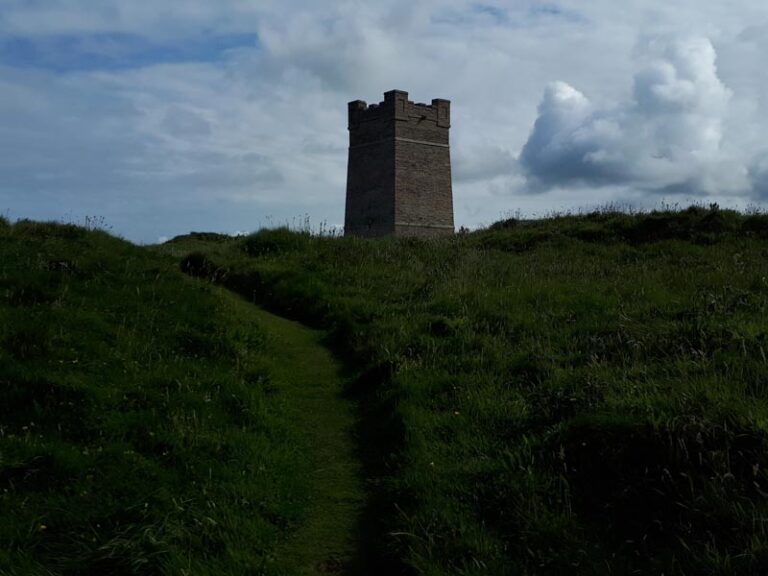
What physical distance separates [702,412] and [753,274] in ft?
23.9

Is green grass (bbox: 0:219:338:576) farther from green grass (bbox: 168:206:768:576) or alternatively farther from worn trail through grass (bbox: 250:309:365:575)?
green grass (bbox: 168:206:768:576)

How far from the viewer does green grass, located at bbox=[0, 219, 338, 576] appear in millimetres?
5727

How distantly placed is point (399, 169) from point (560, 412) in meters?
44.2

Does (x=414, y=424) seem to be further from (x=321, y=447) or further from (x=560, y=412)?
(x=560, y=412)

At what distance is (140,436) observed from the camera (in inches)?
287

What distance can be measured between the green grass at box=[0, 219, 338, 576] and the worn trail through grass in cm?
10

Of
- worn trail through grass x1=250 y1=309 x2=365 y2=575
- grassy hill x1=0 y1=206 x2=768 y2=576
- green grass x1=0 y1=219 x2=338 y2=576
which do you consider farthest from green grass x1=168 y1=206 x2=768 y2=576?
green grass x1=0 y1=219 x2=338 y2=576

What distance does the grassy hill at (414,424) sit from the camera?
557 centimetres

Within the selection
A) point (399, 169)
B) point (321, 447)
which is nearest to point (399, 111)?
point (399, 169)

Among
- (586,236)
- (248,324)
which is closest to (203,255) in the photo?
(248,324)

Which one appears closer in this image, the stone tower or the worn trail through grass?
the worn trail through grass

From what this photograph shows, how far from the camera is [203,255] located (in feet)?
60.1

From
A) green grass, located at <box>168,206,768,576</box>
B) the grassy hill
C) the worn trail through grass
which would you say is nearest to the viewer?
green grass, located at <box>168,206,768,576</box>

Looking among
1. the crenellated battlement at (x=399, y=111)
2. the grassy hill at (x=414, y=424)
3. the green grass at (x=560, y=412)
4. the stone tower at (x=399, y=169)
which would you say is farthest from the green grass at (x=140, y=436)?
the crenellated battlement at (x=399, y=111)
